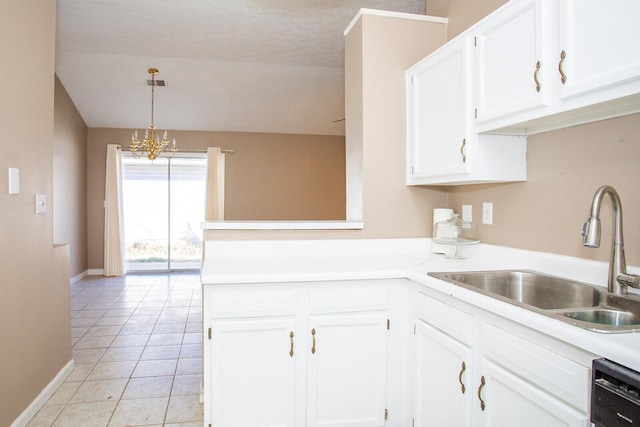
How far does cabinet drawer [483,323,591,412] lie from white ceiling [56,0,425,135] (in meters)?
3.08

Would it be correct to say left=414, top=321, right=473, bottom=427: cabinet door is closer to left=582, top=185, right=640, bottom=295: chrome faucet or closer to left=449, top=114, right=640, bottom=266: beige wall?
left=582, top=185, right=640, bottom=295: chrome faucet

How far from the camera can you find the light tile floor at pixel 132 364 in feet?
7.77

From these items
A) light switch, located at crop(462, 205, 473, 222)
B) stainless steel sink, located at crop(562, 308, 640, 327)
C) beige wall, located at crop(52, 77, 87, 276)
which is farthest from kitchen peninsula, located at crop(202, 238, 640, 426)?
beige wall, located at crop(52, 77, 87, 276)

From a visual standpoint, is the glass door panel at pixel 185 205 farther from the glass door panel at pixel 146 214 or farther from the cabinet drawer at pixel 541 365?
the cabinet drawer at pixel 541 365

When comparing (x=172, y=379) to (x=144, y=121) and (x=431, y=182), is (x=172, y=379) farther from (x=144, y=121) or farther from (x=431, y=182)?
(x=144, y=121)

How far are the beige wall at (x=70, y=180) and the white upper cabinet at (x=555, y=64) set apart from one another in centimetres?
511

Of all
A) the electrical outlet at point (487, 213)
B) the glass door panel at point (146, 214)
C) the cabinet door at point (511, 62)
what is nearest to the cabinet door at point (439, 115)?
the cabinet door at point (511, 62)

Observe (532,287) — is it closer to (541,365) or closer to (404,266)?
(404,266)

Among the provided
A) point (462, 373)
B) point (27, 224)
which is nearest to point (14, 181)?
point (27, 224)

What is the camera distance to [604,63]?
50.5 inches

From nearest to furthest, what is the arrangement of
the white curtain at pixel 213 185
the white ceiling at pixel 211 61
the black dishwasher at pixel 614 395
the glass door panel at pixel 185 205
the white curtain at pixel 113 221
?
the black dishwasher at pixel 614 395 → the white ceiling at pixel 211 61 → the white curtain at pixel 113 221 → the white curtain at pixel 213 185 → the glass door panel at pixel 185 205

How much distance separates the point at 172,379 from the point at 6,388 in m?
0.98

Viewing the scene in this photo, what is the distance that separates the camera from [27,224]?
2.31 m

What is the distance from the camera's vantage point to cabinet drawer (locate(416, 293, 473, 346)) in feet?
5.13
